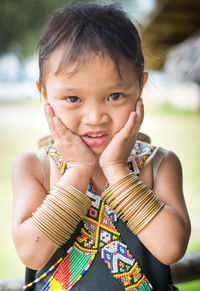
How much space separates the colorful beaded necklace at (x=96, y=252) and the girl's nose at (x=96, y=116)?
253mm

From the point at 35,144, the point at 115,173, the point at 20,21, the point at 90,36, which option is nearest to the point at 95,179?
the point at 115,173

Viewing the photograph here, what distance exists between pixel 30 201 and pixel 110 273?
0.34 m

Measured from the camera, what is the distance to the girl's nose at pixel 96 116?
0.99 meters

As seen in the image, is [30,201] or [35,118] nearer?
[30,201]

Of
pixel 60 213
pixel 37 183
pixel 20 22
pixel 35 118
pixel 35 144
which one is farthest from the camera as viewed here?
pixel 20 22

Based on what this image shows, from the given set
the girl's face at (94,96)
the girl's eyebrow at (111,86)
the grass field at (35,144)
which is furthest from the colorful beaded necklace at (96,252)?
the grass field at (35,144)

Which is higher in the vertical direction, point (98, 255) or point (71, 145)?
point (71, 145)

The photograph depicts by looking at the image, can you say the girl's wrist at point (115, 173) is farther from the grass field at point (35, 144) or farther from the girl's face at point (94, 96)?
the grass field at point (35, 144)

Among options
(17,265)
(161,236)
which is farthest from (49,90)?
(17,265)

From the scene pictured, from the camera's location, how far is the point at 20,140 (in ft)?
23.2

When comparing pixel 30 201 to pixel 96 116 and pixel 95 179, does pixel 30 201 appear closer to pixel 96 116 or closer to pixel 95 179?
pixel 95 179

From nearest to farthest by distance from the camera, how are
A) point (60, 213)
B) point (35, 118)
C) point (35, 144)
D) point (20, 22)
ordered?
point (60, 213) < point (35, 144) < point (35, 118) < point (20, 22)

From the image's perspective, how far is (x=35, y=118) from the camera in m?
9.85

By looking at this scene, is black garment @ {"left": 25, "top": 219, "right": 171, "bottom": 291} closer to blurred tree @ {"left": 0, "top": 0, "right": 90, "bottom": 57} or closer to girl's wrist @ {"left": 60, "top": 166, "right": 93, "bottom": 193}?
girl's wrist @ {"left": 60, "top": 166, "right": 93, "bottom": 193}
